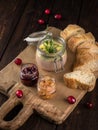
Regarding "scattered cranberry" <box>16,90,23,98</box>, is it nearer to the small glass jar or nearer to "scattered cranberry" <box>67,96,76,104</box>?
the small glass jar

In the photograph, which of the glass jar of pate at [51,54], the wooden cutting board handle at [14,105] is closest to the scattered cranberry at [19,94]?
the wooden cutting board handle at [14,105]

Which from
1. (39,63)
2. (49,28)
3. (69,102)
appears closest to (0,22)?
(49,28)

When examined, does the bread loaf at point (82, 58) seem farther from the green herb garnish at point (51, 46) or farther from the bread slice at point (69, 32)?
the green herb garnish at point (51, 46)

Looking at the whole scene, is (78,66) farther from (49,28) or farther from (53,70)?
(49,28)

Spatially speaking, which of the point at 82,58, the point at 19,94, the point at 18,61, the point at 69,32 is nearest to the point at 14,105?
the point at 19,94

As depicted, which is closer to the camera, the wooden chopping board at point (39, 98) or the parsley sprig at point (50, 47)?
the wooden chopping board at point (39, 98)
